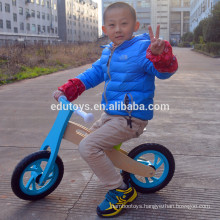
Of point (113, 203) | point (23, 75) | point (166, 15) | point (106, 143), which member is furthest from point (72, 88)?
point (166, 15)

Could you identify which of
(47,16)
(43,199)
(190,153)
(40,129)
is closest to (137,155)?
(43,199)

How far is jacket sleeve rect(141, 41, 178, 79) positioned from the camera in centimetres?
208

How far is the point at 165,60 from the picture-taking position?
2.09 m

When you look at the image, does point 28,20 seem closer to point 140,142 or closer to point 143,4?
point 143,4

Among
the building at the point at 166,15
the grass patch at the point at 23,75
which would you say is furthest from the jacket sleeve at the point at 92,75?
the building at the point at 166,15

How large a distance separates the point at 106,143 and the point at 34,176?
711 mm

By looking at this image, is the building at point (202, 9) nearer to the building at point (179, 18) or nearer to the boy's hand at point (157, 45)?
the building at point (179, 18)

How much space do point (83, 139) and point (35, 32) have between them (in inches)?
2654

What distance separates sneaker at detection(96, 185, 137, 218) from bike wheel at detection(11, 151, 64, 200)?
496 mm

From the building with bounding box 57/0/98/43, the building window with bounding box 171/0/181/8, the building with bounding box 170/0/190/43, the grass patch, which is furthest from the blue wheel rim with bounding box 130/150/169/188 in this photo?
the building window with bounding box 171/0/181/8

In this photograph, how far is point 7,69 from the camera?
41.2ft

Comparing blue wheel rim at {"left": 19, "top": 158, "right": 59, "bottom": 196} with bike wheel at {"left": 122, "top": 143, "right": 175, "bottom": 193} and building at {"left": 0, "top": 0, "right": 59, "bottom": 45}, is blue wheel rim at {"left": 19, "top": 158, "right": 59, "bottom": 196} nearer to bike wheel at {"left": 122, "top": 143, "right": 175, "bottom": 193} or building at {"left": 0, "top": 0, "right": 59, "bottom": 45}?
bike wheel at {"left": 122, "top": 143, "right": 175, "bottom": 193}

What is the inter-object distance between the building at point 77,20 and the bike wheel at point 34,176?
65.4m

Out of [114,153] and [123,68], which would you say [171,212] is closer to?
[114,153]
